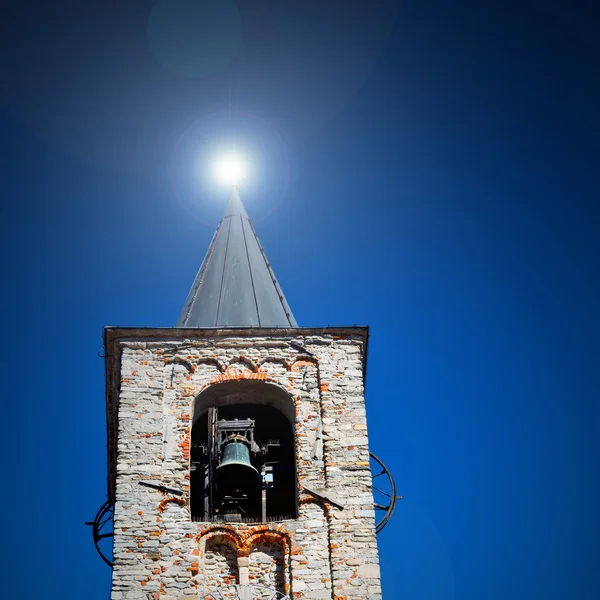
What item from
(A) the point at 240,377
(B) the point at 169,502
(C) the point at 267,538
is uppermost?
(A) the point at 240,377

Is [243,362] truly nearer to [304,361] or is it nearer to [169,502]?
[304,361]

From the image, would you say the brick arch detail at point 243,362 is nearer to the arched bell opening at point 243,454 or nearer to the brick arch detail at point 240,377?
the brick arch detail at point 240,377

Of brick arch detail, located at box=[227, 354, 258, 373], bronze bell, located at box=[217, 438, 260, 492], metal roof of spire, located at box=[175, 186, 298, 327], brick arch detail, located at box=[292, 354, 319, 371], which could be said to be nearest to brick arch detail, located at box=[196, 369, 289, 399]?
brick arch detail, located at box=[227, 354, 258, 373]

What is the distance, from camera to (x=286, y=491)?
591 inches

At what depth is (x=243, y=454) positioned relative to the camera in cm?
1484

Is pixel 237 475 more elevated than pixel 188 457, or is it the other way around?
pixel 188 457

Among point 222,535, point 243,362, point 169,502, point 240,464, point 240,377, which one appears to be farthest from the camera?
point 243,362

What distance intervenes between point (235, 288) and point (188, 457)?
5.62 meters

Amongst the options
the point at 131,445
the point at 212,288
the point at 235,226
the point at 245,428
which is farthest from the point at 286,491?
the point at 235,226

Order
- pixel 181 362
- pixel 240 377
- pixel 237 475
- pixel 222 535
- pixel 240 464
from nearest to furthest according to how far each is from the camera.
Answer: pixel 222 535
pixel 240 464
pixel 237 475
pixel 240 377
pixel 181 362

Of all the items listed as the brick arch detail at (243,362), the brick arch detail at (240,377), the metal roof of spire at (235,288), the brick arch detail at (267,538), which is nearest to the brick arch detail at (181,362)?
the brick arch detail at (240,377)

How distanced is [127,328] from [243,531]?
4442 millimetres

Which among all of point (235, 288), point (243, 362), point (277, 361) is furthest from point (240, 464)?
point (235, 288)

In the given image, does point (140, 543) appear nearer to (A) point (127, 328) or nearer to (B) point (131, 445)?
(B) point (131, 445)
